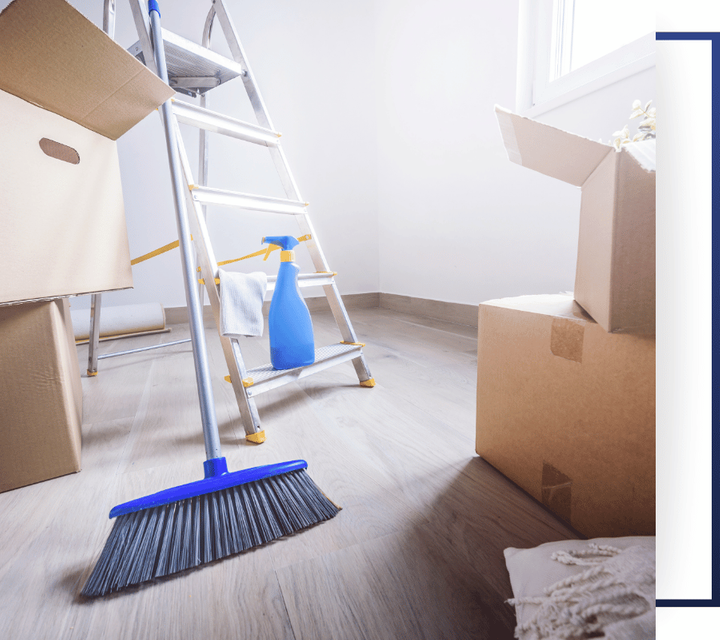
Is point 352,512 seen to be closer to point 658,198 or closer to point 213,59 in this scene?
point 658,198

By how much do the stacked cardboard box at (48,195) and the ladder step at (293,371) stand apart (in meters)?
0.33

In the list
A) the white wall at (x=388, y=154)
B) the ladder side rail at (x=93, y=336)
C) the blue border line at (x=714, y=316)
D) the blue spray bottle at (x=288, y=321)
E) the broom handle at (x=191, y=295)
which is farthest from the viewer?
the white wall at (x=388, y=154)

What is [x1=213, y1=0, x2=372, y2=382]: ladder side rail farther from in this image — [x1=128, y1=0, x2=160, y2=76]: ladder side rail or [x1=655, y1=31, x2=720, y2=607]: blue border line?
[x1=655, y1=31, x2=720, y2=607]: blue border line

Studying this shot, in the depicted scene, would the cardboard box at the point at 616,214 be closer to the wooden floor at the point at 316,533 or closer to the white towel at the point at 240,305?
the wooden floor at the point at 316,533

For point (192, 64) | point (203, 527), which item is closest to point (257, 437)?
point (203, 527)

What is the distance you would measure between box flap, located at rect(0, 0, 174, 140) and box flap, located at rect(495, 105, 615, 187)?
0.56 metres

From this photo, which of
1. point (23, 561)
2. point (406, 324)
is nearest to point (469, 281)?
point (406, 324)

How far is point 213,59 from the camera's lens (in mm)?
1050

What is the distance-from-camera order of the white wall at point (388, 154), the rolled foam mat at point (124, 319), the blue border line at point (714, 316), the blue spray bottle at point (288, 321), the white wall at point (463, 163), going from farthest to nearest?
the rolled foam mat at point (124, 319)
the white wall at point (388, 154)
the white wall at point (463, 163)
the blue spray bottle at point (288, 321)
the blue border line at point (714, 316)

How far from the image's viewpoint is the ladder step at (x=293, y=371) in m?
0.85

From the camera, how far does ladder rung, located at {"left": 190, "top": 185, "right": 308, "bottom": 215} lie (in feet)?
2.86

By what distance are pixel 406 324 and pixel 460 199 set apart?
66 centimetres

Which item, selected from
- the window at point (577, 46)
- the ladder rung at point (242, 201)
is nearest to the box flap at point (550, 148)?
the ladder rung at point (242, 201)

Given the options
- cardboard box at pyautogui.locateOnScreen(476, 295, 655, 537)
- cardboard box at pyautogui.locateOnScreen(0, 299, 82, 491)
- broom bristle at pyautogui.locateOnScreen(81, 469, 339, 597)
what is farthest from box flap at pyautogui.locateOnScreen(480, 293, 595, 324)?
cardboard box at pyautogui.locateOnScreen(0, 299, 82, 491)
